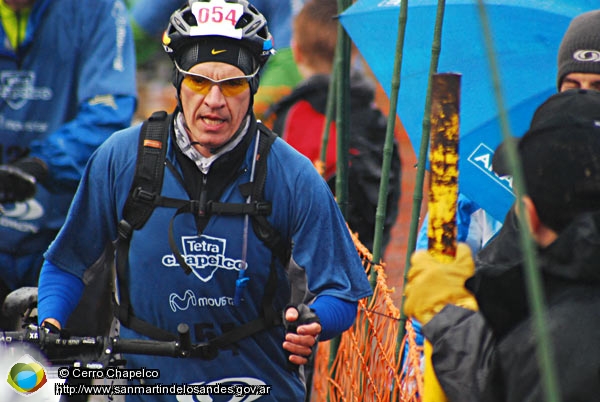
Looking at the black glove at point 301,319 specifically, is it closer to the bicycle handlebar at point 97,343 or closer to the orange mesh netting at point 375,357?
the bicycle handlebar at point 97,343

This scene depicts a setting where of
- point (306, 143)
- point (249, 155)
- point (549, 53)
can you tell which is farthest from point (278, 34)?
point (249, 155)

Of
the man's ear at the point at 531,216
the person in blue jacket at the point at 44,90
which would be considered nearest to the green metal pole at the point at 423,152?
the man's ear at the point at 531,216

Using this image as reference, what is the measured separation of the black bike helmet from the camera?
4.12 m

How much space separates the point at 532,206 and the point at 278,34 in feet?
17.7

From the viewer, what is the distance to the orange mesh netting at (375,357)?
4402 mm

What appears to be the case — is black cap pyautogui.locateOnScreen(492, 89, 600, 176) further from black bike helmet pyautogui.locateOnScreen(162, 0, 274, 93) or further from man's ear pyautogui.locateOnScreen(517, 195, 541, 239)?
black bike helmet pyautogui.locateOnScreen(162, 0, 274, 93)

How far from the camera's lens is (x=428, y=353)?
9.98ft

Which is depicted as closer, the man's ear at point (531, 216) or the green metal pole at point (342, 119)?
the man's ear at point (531, 216)

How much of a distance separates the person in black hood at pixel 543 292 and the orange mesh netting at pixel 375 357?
1.32 meters

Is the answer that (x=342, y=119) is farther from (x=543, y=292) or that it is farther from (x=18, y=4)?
(x=543, y=292)

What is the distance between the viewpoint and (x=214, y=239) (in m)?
3.96

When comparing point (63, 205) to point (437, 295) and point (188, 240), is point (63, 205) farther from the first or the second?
point (437, 295)

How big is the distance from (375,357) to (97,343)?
1.34 m

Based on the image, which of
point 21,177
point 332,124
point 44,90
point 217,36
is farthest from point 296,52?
point 217,36
